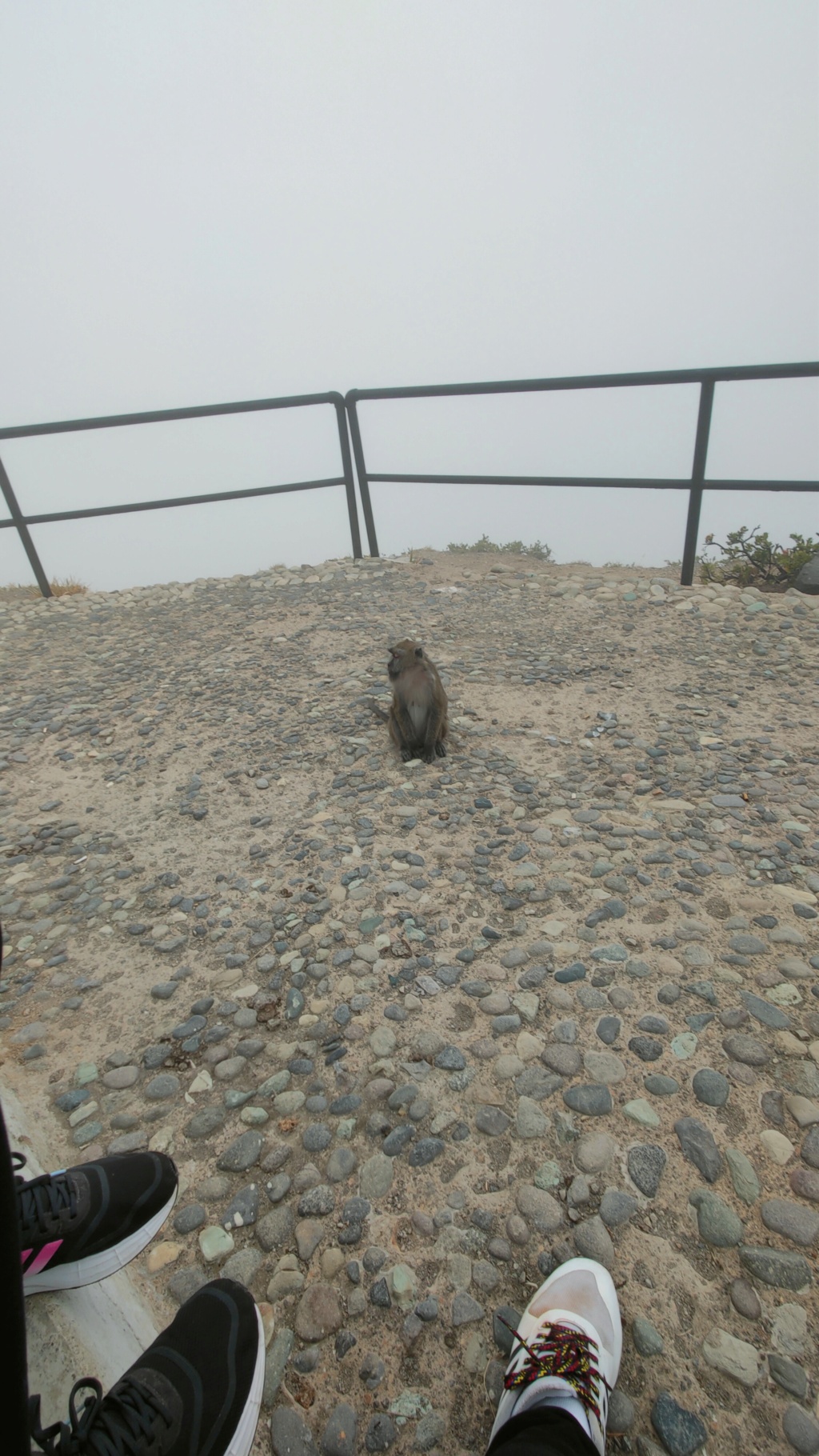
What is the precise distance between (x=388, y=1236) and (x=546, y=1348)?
1.47 ft

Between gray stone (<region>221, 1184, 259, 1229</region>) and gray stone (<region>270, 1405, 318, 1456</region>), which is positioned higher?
gray stone (<region>270, 1405, 318, 1456</region>)

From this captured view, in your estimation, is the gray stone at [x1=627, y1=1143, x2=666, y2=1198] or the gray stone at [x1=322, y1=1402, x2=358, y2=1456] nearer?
the gray stone at [x1=322, y1=1402, x2=358, y2=1456]

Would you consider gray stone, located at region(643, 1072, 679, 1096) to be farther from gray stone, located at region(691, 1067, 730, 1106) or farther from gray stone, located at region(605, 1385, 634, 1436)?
gray stone, located at region(605, 1385, 634, 1436)

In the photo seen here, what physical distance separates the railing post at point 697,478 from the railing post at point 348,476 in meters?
3.34

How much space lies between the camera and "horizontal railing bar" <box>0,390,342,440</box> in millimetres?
6574

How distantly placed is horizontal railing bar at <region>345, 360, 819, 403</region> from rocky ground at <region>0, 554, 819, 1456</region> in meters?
2.03

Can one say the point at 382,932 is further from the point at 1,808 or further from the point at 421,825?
the point at 1,808

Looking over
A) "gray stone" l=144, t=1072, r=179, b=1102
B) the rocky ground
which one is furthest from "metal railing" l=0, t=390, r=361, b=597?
"gray stone" l=144, t=1072, r=179, b=1102

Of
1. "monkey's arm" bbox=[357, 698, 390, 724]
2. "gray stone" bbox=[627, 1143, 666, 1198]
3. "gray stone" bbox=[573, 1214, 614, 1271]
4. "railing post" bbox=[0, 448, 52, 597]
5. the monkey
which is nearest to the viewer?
"gray stone" bbox=[573, 1214, 614, 1271]

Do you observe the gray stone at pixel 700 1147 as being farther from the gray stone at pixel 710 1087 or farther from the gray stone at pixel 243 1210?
the gray stone at pixel 243 1210

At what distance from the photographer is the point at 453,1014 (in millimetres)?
2312

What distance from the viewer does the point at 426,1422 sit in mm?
1429

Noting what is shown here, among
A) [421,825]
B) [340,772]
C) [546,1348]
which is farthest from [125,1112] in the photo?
[340,772]

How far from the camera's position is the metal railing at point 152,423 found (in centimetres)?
663
